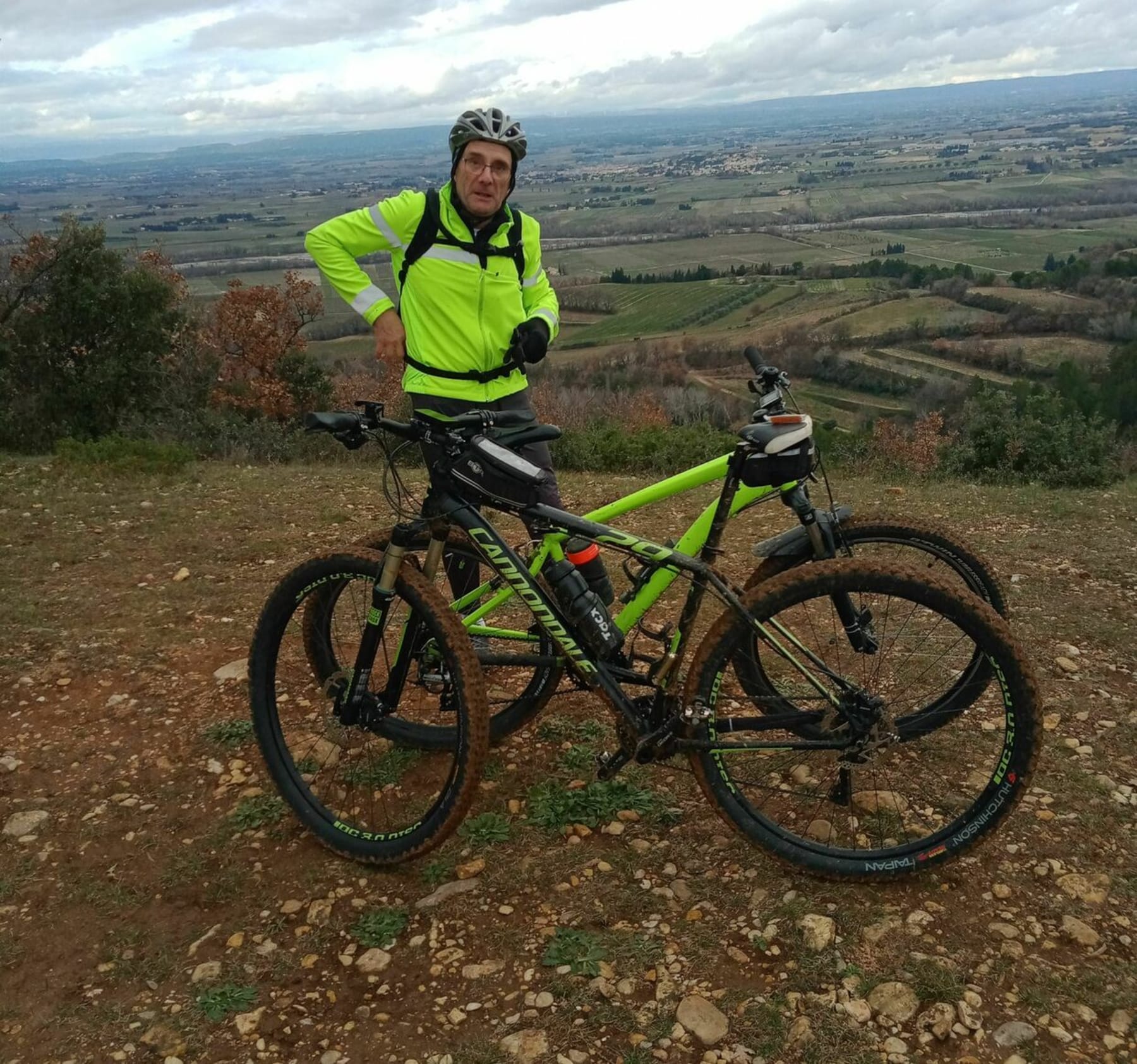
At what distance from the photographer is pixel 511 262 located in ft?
12.1

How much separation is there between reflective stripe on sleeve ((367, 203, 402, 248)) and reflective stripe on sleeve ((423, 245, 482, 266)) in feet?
0.59

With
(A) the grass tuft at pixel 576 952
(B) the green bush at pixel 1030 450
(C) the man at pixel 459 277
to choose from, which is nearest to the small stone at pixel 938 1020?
(A) the grass tuft at pixel 576 952

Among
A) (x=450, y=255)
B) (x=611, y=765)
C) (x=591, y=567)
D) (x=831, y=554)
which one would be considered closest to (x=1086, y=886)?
(x=831, y=554)

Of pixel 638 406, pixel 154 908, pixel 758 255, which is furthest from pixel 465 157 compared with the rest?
pixel 758 255

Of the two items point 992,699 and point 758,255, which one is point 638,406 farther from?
point 758,255

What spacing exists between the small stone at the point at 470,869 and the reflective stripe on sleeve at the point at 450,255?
2.52m

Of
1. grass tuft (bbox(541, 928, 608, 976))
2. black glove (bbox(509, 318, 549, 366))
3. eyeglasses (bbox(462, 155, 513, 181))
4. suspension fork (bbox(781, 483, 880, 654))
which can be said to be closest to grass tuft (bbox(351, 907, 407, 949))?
grass tuft (bbox(541, 928, 608, 976))

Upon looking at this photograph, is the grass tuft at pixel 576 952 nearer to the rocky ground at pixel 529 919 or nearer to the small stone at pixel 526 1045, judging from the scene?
the rocky ground at pixel 529 919

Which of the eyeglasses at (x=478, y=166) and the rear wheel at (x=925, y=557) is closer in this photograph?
the rear wheel at (x=925, y=557)

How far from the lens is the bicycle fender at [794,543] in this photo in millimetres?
3242

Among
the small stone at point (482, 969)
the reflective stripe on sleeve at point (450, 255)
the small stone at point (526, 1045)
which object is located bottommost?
the small stone at point (526, 1045)

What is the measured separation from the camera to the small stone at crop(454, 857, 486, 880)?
3186mm

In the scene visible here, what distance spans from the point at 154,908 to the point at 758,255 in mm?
81506

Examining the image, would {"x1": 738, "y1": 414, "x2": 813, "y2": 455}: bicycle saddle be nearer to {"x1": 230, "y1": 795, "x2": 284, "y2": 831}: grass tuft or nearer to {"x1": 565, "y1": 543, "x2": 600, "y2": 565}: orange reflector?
{"x1": 565, "y1": 543, "x2": 600, "y2": 565}: orange reflector
